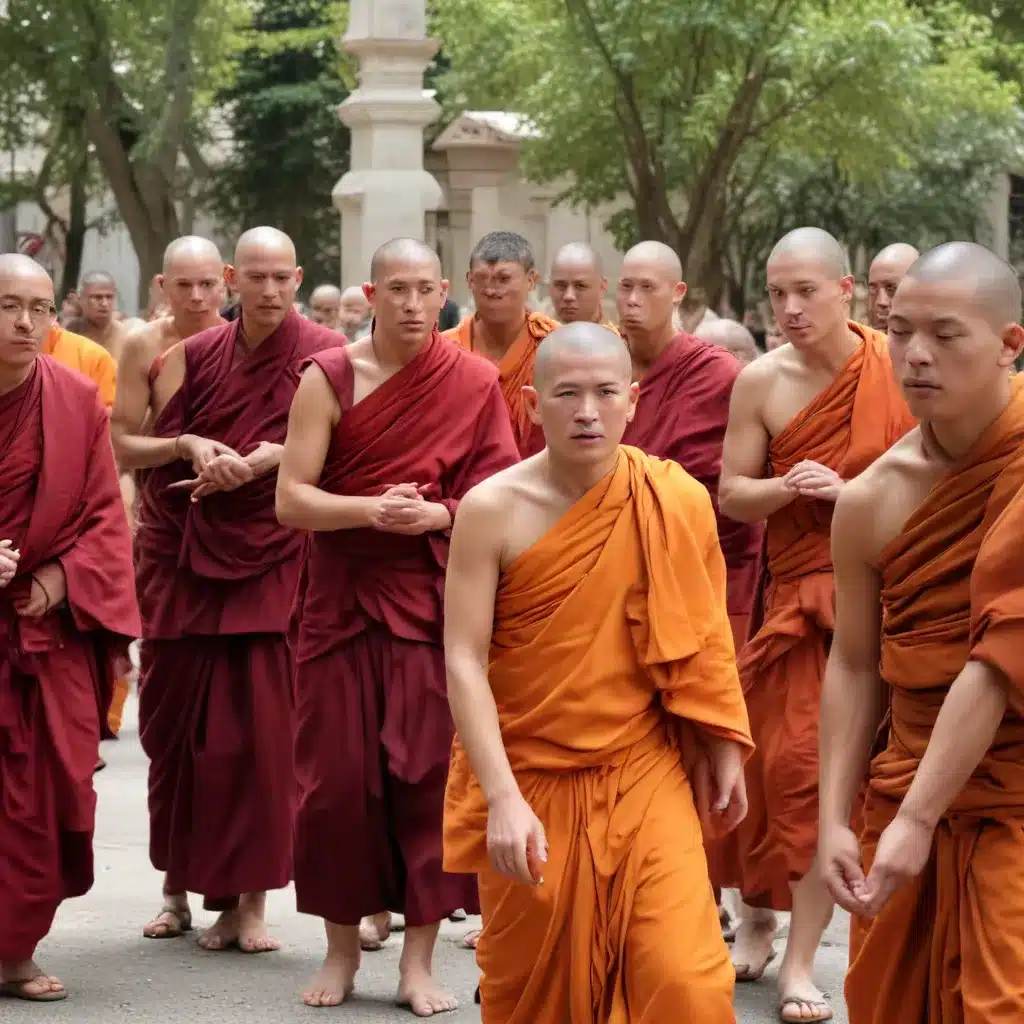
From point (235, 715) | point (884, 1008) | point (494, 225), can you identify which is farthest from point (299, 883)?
point (494, 225)

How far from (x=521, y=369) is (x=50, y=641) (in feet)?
6.93

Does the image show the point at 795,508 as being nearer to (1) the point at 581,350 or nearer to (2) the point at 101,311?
(1) the point at 581,350

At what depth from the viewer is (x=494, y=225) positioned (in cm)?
2866

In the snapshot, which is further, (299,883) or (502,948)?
(299,883)

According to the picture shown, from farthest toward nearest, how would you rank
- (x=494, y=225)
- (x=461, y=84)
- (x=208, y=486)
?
1. (x=494, y=225)
2. (x=461, y=84)
3. (x=208, y=486)

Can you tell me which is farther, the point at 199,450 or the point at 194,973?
the point at 199,450

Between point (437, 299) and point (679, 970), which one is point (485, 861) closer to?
point (679, 970)

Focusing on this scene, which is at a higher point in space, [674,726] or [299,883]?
[674,726]

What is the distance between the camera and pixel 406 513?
20.7ft

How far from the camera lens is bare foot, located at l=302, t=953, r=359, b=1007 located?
6500 millimetres

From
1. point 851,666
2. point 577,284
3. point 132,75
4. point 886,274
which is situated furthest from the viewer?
point 132,75

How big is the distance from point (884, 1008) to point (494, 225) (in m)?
24.9

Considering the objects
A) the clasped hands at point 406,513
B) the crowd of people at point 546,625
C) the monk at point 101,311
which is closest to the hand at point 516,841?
the crowd of people at point 546,625

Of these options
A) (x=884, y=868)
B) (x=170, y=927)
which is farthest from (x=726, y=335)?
(x=884, y=868)
